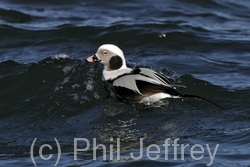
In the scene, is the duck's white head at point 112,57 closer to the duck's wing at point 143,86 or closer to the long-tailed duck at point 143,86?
the long-tailed duck at point 143,86

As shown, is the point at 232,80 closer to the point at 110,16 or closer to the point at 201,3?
the point at 110,16

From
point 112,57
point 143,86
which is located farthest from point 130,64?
point 143,86

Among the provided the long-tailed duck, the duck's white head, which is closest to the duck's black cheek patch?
the duck's white head

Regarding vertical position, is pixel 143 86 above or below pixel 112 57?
below

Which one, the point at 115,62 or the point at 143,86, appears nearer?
the point at 143,86

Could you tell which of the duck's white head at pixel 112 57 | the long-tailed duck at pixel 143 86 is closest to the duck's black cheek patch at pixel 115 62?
the duck's white head at pixel 112 57

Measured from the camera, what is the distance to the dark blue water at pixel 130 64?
6.46 metres

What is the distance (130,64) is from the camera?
945 cm

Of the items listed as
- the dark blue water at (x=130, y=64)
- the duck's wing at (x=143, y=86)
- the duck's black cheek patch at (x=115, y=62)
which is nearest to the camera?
the dark blue water at (x=130, y=64)

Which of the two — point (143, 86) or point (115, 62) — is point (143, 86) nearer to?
point (143, 86)

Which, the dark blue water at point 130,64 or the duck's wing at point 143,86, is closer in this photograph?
the dark blue water at point 130,64

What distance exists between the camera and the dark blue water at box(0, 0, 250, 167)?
6.46 metres

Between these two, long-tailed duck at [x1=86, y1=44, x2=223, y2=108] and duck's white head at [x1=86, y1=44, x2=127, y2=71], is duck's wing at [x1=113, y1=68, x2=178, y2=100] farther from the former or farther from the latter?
duck's white head at [x1=86, y1=44, x2=127, y2=71]

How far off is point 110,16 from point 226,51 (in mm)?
2785
